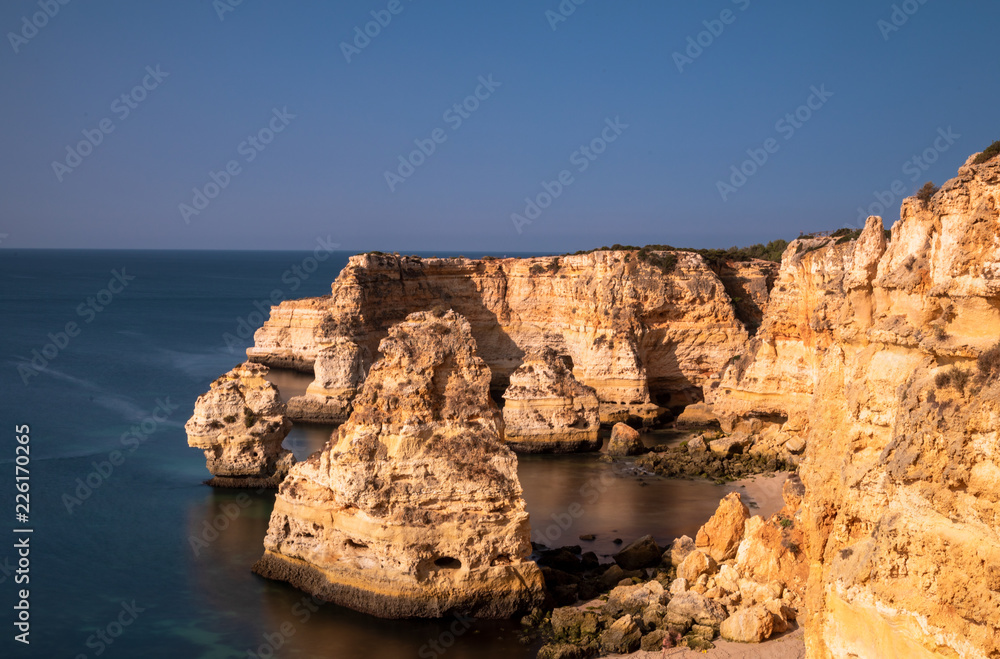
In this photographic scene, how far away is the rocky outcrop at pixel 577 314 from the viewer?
40.8 m

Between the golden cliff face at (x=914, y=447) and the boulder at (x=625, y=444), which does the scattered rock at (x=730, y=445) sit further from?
the golden cliff face at (x=914, y=447)

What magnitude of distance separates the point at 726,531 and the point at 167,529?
14.9 meters

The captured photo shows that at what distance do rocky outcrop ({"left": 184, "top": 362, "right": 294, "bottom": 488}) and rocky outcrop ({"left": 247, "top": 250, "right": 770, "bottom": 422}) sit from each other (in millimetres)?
16051

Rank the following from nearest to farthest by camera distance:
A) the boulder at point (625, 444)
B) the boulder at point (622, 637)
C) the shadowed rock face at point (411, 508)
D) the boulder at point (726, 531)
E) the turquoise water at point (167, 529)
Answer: the boulder at point (622, 637), the turquoise water at point (167, 529), the shadowed rock face at point (411, 508), the boulder at point (726, 531), the boulder at point (625, 444)

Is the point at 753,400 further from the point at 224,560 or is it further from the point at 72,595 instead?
the point at 72,595

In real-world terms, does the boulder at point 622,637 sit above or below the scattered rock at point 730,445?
below

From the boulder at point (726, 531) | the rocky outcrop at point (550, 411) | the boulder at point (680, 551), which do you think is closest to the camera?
the boulder at point (726, 531)

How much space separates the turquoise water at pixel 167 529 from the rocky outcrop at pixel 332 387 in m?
1.99

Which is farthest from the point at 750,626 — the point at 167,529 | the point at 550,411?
the point at 550,411

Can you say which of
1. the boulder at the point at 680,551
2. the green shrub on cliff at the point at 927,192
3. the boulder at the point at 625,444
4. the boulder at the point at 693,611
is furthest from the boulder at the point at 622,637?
the boulder at the point at 625,444

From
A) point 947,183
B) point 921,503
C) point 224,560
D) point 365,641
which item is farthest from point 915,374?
point 224,560

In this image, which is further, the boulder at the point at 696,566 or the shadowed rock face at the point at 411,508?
the boulder at the point at 696,566

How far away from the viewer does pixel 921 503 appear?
8.77 meters

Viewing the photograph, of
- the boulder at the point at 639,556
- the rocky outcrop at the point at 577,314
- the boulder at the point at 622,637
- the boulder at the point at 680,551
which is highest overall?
the rocky outcrop at the point at 577,314
